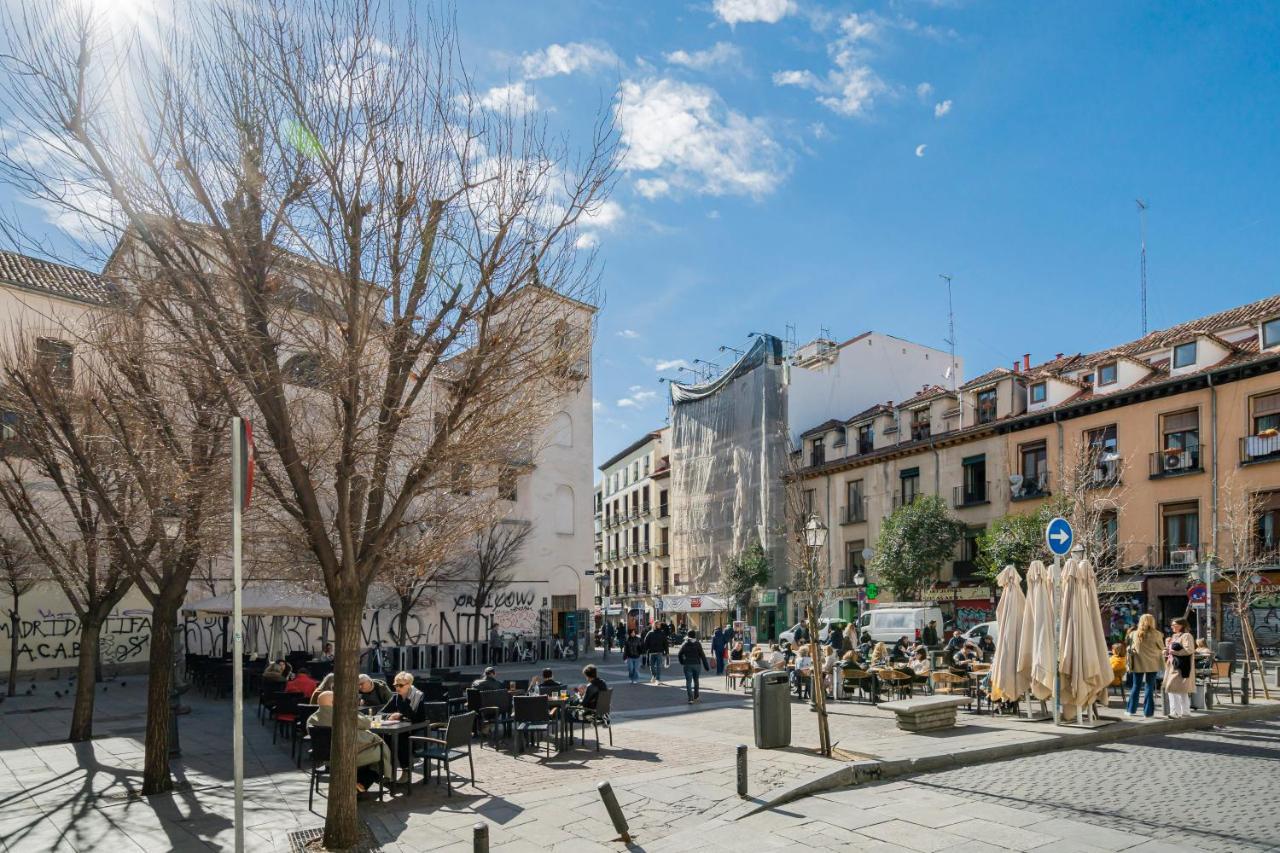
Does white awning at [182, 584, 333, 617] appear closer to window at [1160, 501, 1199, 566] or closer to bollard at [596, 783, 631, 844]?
bollard at [596, 783, 631, 844]

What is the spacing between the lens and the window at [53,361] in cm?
1120

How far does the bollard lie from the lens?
7325 mm

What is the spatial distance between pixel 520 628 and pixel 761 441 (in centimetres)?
1833

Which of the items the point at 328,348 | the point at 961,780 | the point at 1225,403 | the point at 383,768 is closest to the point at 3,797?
the point at 383,768

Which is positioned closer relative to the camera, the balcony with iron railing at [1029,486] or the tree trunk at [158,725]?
the tree trunk at [158,725]

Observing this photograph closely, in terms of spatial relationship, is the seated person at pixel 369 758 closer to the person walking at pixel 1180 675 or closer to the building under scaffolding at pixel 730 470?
the person walking at pixel 1180 675

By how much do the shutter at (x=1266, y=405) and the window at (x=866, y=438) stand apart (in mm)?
17869

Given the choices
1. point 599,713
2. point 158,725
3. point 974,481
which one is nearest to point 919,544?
point 974,481

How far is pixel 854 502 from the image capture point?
1747 inches

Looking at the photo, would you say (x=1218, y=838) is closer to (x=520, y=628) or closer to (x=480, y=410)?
(x=480, y=410)

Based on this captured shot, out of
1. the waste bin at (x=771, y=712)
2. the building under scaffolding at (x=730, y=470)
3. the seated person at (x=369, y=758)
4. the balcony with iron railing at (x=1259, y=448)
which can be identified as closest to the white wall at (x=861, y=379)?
the building under scaffolding at (x=730, y=470)

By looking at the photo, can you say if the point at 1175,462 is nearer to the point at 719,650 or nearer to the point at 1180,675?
the point at 719,650

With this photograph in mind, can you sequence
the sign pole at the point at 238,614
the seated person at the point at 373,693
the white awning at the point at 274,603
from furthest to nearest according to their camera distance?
the white awning at the point at 274,603 → the seated person at the point at 373,693 → the sign pole at the point at 238,614

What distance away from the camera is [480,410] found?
25.8 feet
